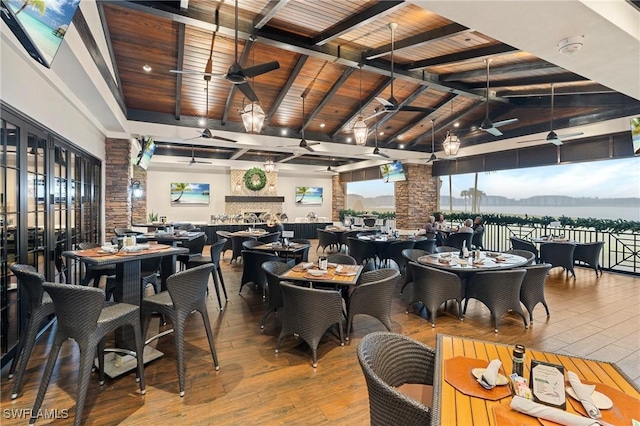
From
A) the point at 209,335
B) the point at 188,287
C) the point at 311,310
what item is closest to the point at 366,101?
the point at 311,310

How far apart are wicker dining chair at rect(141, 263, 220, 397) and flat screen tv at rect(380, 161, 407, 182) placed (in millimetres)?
8985

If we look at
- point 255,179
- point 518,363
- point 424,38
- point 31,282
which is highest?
point 424,38

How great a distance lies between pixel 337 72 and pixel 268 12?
8.80 ft

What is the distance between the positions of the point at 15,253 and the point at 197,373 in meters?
2.17

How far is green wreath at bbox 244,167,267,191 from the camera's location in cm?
1261

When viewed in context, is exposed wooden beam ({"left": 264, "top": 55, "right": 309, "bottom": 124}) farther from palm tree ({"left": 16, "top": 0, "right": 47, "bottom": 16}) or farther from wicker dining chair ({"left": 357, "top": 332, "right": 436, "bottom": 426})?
wicker dining chair ({"left": 357, "top": 332, "right": 436, "bottom": 426})

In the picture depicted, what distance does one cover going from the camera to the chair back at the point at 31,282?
240 cm

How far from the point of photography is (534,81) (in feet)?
19.4

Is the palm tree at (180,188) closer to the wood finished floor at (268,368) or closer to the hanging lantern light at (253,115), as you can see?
the wood finished floor at (268,368)

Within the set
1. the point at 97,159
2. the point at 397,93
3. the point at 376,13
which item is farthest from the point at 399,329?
the point at 97,159

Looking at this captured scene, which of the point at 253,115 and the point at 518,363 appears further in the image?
the point at 253,115

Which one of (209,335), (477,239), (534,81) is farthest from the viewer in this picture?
(477,239)

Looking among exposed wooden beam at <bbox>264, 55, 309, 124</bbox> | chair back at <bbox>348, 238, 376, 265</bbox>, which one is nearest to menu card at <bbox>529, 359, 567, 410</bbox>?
chair back at <bbox>348, 238, 376, 265</bbox>

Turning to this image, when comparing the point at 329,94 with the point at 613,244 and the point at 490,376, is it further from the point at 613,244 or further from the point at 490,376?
the point at 613,244
